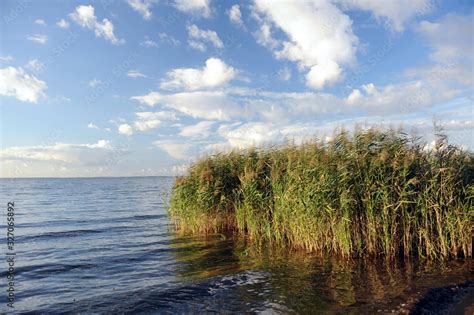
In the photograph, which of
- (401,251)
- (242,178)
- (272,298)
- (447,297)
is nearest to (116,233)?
(242,178)

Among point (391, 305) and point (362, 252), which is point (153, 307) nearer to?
point (391, 305)

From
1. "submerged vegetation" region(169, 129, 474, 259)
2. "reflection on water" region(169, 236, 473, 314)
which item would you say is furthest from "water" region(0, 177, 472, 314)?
"submerged vegetation" region(169, 129, 474, 259)

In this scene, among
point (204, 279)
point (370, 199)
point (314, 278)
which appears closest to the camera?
Answer: point (314, 278)

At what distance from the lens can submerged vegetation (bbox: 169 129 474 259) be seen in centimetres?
1153

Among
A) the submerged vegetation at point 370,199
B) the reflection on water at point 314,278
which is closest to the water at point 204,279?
the reflection on water at point 314,278

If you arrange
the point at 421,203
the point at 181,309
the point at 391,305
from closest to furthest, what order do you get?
1. the point at 391,305
2. the point at 181,309
3. the point at 421,203

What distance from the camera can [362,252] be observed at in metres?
12.0

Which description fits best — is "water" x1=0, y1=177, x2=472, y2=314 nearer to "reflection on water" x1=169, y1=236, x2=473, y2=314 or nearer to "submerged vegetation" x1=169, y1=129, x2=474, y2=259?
"reflection on water" x1=169, y1=236, x2=473, y2=314

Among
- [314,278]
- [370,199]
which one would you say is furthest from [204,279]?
[370,199]

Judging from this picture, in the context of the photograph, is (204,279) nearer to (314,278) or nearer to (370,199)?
(314,278)

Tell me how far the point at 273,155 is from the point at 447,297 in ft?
30.1

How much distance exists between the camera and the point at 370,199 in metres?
11.7

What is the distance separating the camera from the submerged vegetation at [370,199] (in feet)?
37.8

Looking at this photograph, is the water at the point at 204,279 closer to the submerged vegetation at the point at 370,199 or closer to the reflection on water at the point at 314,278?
the reflection on water at the point at 314,278
